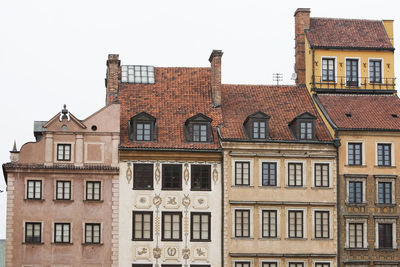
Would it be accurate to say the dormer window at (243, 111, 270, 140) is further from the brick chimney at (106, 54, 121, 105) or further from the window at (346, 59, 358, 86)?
the brick chimney at (106, 54, 121, 105)

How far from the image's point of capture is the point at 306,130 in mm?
Answer: 59719

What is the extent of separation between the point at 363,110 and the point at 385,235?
820 cm

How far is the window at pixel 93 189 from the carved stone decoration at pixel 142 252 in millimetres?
3882

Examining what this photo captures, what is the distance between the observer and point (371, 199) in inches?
2328

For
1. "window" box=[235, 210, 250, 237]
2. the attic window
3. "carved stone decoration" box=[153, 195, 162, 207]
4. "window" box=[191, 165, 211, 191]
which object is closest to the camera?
"carved stone decoration" box=[153, 195, 162, 207]

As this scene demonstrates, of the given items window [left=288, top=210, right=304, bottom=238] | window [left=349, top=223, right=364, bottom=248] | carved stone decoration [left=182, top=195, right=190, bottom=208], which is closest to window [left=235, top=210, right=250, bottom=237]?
window [left=288, top=210, right=304, bottom=238]

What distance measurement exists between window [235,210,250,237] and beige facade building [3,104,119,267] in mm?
7204

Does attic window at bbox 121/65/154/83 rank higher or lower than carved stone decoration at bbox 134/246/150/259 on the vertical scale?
higher

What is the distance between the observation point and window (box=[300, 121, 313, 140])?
59.6 meters

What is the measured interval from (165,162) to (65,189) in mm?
6113

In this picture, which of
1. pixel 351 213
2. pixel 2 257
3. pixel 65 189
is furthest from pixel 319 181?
pixel 2 257

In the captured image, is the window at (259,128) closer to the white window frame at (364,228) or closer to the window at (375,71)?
the white window frame at (364,228)

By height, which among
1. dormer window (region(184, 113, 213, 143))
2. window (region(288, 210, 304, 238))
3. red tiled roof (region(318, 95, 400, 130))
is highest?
red tiled roof (region(318, 95, 400, 130))

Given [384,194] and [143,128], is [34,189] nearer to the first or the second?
[143,128]
